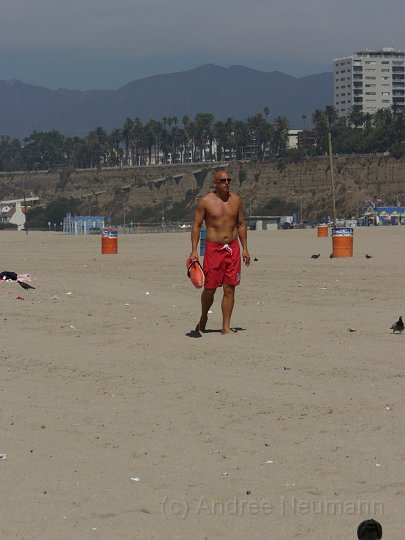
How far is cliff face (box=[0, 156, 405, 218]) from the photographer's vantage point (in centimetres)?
14988

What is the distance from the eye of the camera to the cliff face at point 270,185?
150m

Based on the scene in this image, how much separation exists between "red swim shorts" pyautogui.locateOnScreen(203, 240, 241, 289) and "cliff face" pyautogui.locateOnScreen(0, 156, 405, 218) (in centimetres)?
13584

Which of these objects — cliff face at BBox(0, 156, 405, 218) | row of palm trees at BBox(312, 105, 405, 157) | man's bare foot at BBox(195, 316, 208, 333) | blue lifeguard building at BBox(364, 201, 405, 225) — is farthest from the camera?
row of palm trees at BBox(312, 105, 405, 157)

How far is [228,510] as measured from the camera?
4.86 meters

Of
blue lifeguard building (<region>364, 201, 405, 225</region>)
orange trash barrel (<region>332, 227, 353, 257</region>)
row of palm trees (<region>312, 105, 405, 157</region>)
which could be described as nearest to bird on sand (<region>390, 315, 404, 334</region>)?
orange trash barrel (<region>332, 227, 353, 257</region>)

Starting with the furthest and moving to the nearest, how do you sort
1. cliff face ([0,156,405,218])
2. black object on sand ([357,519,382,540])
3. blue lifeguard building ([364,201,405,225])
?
cliff face ([0,156,405,218]) < blue lifeguard building ([364,201,405,225]) < black object on sand ([357,519,382,540])

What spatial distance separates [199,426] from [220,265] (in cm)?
434

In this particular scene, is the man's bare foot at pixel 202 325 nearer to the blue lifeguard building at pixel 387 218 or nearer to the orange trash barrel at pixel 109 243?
the orange trash barrel at pixel 109 243

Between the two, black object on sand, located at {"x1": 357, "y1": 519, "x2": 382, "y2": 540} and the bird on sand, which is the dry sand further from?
black object on sand, located at {"x1": 357, "y1": 519, "x2": 382, "y2": 540}

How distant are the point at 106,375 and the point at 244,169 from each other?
16556 centimetres

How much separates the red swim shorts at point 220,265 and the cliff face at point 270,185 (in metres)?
136

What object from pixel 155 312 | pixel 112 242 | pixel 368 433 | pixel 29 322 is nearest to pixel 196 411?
pixel 368 433

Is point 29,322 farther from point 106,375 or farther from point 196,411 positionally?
point 196,411

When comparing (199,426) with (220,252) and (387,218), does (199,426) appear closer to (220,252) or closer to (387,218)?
(220,252)
